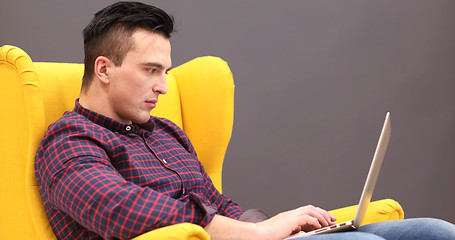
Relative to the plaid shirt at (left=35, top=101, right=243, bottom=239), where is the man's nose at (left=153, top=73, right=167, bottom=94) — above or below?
above

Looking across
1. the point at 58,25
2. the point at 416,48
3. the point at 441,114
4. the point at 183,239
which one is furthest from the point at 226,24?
the point at 183,239

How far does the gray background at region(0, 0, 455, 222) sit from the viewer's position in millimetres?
2803

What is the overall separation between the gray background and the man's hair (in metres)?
1.06

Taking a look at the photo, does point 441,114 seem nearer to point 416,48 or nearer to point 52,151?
point 416,48

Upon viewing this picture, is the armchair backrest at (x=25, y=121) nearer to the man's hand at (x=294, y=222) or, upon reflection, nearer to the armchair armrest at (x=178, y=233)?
the armchair armrest at (x=178, y=233)

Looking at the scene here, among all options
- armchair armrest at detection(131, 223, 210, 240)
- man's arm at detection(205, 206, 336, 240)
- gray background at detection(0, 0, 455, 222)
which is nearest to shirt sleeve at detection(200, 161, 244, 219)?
man's arm at detection(205, 206, 336, 240)

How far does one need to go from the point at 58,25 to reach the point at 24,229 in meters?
1.20

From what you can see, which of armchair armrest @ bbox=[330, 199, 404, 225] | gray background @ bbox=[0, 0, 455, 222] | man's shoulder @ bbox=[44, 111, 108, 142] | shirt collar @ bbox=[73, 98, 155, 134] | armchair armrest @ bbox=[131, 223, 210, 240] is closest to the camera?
armchair armrest @ bbox=[131, 223, 210, 240]

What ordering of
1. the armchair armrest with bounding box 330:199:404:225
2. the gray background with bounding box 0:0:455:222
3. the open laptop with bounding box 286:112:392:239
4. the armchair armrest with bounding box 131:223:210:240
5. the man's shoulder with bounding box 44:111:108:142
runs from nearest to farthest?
1. the armchair armrest with bounding box 131:223:210:240
2. the open laptop with bounding box 286:112:392:239
3. the man's shoulder with bounding box 44:111:108:142
4. the armchair armrest with bounding box 330:199:404:225
5. the gray background with bounding box 0:0:455:222

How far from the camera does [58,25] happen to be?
244 centimetres

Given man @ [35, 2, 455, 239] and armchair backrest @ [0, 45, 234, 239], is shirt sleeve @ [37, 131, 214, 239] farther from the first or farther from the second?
armchair backrest @ [0, 45, 234, 239]

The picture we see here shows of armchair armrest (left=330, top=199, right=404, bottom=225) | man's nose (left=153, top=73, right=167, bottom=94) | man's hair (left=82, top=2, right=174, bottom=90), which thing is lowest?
armchair armrest (left=330, top=199, right=404, bottom=225)

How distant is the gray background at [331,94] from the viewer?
9.20 feet

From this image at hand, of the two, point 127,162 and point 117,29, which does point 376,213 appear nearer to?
point 127,162
